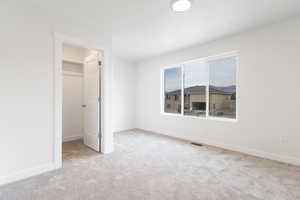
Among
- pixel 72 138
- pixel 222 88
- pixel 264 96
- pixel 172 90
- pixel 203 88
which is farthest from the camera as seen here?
pixel 172 90

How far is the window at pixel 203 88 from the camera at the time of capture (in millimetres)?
3572

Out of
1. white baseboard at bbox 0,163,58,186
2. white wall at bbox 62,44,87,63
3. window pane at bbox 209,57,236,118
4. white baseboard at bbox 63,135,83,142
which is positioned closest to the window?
window pane at bbox 209,57,236,118

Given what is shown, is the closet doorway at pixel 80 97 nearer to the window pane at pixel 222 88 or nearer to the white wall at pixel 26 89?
the white wall at pixel 26 89

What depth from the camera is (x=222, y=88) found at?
3.71 metres

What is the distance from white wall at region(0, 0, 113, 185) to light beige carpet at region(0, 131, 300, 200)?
0.29 m

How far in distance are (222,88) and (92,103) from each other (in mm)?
3102

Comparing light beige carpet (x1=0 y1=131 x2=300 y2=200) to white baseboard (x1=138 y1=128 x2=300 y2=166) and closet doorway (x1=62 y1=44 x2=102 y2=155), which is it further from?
closet doorway (x1=62 y1=44 x2=102 y2=155)

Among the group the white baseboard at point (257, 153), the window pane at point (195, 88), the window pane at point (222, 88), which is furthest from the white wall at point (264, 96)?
the window pane at point (195, 88)

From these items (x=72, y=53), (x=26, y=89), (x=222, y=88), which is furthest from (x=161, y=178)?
(x=72, y=53)

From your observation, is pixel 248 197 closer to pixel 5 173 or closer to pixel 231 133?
pixel 231 133

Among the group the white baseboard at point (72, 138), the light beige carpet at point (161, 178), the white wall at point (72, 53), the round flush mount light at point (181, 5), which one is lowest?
the light beige carpet at point (161, 178)

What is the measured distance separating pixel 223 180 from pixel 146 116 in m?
3.49

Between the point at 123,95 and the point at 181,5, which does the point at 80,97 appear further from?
the point at 181,5

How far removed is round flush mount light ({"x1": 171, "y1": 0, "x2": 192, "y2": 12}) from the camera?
7.02 feet
